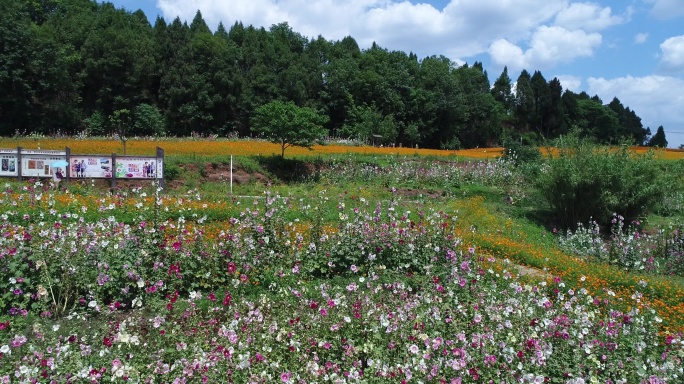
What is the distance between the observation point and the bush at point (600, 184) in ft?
48.1

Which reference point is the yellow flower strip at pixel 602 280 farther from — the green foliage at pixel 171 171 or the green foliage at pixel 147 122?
the green foliage at pixel 147 122

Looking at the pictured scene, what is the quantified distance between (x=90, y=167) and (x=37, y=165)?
1.46 m

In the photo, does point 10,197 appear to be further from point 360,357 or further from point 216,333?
point 360,357

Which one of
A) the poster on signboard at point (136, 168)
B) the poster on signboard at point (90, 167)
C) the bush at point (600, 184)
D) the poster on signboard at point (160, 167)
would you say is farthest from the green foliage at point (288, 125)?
the bush at point (600, 184)

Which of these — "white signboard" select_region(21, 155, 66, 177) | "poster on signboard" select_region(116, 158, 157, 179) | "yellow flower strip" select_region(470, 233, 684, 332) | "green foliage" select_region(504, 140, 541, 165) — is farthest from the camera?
"green foliage" select_region(504, 140, 541, 165)

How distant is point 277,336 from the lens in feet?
14.9

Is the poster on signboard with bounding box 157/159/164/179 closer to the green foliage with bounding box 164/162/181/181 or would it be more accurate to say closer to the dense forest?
the green foliage with bounding box 164/162/181/181

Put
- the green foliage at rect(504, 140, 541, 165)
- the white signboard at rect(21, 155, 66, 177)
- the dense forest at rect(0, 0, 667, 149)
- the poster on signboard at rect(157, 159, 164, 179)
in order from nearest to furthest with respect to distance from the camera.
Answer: the white signboard at rect(21, 155, 66, 177) → the poster on signboard at rect(157, 159, 164, 179) → the green foliage at rect(504, 140, 541, 165) → the dense forest at rect(0, 0, 667, 149)

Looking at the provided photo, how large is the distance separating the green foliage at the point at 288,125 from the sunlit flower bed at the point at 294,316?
15.1 metres

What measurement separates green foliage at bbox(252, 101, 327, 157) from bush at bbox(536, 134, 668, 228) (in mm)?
10713

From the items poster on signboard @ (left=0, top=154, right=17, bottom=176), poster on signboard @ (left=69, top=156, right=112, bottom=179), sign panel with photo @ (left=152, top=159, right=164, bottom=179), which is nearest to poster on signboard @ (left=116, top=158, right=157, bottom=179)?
sign panel with photo @ (left=152, top=159, right=164, bottom=179)

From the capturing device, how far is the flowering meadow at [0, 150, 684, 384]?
4.16m

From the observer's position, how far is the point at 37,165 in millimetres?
15523


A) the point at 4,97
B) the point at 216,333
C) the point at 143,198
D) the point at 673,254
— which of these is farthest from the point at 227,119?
the point at 216,333
